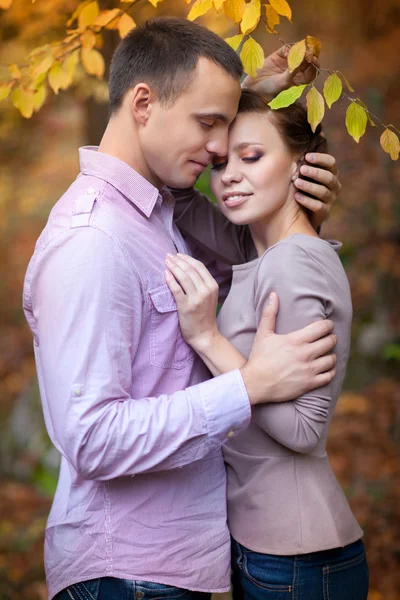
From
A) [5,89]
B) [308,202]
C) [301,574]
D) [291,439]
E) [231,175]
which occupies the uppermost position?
[5,89]

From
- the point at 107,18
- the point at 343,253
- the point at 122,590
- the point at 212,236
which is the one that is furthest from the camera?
the point at 343,253

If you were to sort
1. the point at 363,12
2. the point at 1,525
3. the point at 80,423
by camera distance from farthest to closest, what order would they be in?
the point at 363,12 < the point at 1,525 < the point at 80,423

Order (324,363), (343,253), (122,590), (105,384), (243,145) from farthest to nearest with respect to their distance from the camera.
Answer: (343,253)
(243,145)
(324,363)
(122,590)
(105,384)

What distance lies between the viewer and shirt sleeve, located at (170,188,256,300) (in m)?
2.70

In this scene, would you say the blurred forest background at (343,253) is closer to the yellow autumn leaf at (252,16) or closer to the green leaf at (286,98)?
the yellow autumn leaf at (252,16)

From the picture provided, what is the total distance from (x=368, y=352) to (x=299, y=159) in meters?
5.19

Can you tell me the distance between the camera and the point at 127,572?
6.39 ft

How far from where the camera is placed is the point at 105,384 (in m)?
1.79

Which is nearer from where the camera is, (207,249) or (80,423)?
(80,423)

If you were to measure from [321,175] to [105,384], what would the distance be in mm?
1055

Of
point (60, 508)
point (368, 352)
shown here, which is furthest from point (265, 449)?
point (368, 352)

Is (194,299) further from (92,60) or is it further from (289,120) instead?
(92,60)

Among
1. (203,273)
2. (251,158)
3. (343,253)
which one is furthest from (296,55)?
(343,253)

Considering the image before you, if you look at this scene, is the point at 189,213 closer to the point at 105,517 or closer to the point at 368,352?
the point at 105,517
